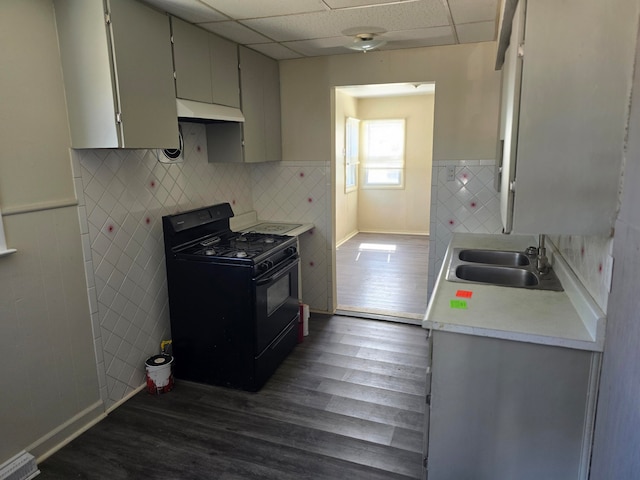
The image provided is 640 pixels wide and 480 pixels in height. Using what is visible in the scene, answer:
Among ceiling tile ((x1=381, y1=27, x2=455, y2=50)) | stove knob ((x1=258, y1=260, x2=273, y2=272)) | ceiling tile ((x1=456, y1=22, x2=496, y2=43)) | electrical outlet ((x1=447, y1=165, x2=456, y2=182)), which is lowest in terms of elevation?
stove knob ((x1=258, y1=260, x2=273, y2=272))

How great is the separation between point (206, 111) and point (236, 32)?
0.59m

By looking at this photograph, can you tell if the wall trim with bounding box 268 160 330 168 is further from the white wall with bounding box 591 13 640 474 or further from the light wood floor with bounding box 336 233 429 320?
the white wall with bounding box 591 13 640 474

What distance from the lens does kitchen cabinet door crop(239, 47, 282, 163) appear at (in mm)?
3170

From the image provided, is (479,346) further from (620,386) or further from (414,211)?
(414,211)

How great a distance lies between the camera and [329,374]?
2.90 metres

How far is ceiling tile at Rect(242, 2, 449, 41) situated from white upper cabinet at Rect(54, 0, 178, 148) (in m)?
0.72

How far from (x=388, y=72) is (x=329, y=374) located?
237 centimetres

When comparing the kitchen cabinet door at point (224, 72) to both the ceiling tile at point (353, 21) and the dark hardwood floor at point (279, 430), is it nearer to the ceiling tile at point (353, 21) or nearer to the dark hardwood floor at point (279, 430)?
the ceiling tile at point (353, 21)

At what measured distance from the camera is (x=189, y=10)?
7.59 feet

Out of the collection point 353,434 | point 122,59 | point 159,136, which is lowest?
point 353,434

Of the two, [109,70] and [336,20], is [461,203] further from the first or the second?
[109,70]

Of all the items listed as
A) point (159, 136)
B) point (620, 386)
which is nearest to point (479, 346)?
point (620, 386)

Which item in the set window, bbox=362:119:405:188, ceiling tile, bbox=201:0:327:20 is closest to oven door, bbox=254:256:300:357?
ceiling tile, bbox=201:0:327:20

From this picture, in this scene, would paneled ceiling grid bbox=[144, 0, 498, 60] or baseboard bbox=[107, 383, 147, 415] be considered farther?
baseboard bbox=[107, 383, 147, 415]
